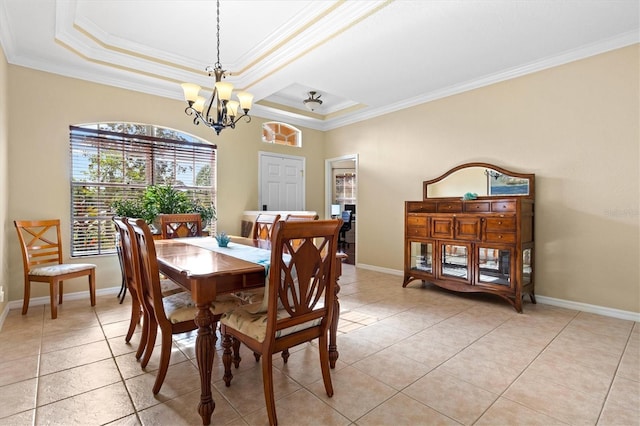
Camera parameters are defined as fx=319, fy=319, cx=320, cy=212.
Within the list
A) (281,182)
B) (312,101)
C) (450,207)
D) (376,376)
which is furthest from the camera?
(281,182)

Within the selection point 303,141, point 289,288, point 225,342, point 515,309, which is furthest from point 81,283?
point 515,309

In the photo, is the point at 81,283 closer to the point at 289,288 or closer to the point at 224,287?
the point at 224,287

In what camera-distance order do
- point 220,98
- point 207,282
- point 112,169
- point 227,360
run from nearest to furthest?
point 207,282, point 227,360, point 220,98, point 112,169

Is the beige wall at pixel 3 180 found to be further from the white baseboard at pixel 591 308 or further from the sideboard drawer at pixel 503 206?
the white baseboard at pixel 591 308

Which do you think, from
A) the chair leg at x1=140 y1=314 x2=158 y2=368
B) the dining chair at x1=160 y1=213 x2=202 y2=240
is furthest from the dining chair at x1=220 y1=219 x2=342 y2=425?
the dining chair at x1=160 y1=213 x2=202 y2=240

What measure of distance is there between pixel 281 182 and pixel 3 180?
3.55m

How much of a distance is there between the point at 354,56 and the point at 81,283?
13.7ft

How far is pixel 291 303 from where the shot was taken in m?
1.73

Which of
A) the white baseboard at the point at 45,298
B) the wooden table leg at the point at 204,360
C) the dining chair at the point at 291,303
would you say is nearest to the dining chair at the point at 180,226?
the white baseboard at the point at 45,298

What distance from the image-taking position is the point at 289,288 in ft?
5.53

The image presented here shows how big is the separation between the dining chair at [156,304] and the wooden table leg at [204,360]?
330 mm

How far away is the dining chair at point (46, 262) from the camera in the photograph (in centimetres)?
313

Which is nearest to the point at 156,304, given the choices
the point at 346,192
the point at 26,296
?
the point at 26,296

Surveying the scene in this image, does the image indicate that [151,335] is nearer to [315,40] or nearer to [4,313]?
[4,313]
